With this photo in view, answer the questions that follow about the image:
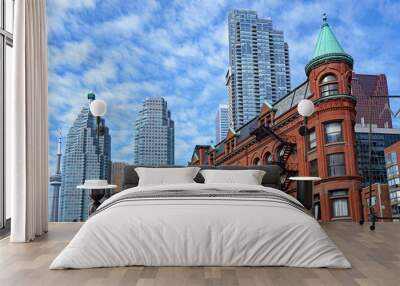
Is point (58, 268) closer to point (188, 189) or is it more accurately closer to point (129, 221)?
point (129, 221)

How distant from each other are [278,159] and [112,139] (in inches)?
98.1

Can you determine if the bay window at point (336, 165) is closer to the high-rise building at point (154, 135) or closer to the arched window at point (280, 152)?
the arched window at point (280, 152)

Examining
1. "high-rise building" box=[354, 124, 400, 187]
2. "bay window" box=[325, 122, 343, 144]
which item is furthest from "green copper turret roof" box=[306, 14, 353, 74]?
"high-rise building" box=[354, 124, 400, 187]

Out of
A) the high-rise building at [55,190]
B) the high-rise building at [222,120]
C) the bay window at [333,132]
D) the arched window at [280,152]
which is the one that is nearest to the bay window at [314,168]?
the bay window at [333,132]

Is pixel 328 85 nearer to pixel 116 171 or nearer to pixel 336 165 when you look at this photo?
pixel 336 165

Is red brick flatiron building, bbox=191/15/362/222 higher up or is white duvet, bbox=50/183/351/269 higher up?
red brick flatiron building, bbox=191/15/362/222

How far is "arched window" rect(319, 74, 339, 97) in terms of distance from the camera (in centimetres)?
529

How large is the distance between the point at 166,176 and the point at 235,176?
2.64 ft

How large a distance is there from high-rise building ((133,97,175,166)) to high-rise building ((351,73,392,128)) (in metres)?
2.69

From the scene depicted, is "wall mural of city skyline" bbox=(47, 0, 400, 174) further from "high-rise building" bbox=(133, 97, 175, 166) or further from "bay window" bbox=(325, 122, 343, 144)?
"bay window" bbox=(325, 122, 343, 144)

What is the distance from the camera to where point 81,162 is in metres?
5.91

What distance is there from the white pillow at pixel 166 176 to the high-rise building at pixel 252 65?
A: 165cm

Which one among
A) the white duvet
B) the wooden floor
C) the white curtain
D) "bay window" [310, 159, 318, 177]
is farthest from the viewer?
"bay window" [310, 159, 318, 177]

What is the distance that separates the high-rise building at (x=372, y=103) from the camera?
17.1ft
